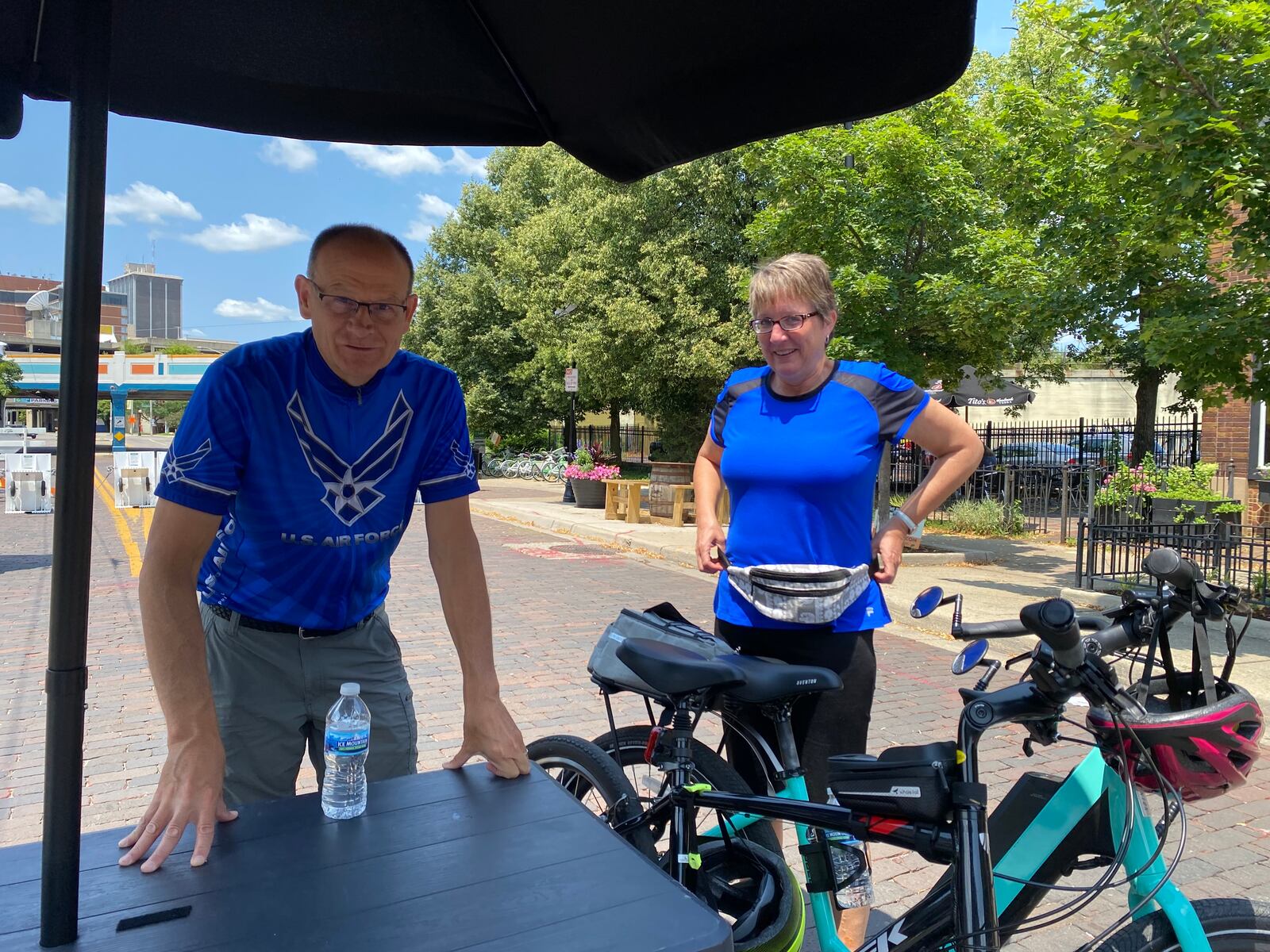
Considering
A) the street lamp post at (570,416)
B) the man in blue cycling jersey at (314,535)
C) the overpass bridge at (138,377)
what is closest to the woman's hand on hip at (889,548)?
the man in blue cycling jersey at (314,535)

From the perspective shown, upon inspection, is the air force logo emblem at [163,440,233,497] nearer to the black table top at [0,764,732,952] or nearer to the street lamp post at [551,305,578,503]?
the black table top at [0,764,732,952]

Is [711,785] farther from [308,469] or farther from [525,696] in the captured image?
[525,696]

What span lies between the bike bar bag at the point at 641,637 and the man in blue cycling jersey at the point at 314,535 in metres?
0.44

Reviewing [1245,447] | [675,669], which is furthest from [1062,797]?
[1245,447]

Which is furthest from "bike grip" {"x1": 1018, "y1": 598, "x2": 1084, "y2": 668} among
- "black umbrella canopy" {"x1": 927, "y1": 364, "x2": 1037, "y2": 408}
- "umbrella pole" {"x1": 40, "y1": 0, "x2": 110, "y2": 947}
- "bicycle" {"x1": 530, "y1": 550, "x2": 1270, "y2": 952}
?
"black umbrella canopy" {"x1": 927, "y1": 364, "x2": 1037, "y2": 408}

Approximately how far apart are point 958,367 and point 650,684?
445 inches

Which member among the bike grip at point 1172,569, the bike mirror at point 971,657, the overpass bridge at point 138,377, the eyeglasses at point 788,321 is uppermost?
the overpass bridge at point 138,377

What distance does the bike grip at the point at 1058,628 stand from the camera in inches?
67.6

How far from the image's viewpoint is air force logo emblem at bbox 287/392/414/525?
7.17ft

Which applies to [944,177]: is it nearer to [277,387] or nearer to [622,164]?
[622,164]

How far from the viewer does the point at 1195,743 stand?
1.78 m

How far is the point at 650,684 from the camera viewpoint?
95.5 inches

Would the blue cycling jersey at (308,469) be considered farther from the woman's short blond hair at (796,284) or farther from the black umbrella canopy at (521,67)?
the woman's short blond hair at (796,284)

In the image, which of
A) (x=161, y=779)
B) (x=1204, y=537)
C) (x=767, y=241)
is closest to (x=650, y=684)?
(x=161, y=779)
